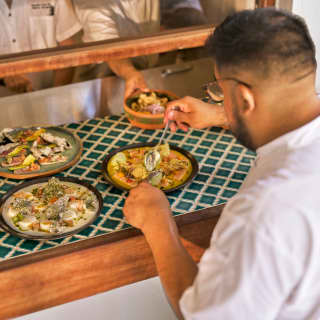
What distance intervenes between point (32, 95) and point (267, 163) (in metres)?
1.13

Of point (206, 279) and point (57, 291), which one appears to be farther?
point (57, 291)

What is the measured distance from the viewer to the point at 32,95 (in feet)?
6.22

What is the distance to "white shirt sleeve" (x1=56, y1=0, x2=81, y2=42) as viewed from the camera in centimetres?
171

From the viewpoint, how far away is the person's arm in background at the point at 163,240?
1.09m

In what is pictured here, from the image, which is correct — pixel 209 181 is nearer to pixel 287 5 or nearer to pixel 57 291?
pixel 57 291

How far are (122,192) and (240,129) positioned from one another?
563 millimetres

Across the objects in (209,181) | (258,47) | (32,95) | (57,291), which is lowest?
(57,291)

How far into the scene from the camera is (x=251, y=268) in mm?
875

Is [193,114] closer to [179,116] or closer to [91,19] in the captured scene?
[179,116]

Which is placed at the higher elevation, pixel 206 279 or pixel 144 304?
pixel 206 279

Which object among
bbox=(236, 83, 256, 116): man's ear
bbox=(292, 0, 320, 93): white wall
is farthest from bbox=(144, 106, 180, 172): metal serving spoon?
bbox=(292, 0, 320, 93): white wall

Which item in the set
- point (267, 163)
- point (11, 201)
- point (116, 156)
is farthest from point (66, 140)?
point (267, 163)

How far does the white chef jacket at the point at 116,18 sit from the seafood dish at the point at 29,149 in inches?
13.7

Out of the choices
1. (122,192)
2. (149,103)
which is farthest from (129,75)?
(122,192)
